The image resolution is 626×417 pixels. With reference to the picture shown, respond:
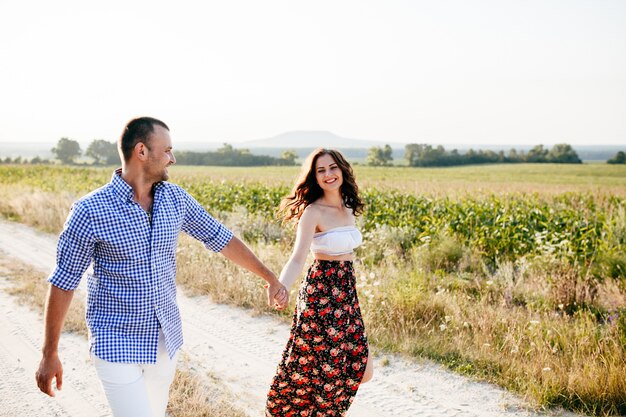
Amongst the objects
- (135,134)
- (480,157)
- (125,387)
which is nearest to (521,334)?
(125,387)

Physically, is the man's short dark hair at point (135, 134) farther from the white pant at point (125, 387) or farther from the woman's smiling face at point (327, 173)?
the woman's smiling face at point (327, 173)

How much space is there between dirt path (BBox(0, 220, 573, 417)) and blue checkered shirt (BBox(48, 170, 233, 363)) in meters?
2.09

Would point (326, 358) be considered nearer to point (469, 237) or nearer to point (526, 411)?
point (526, 411)

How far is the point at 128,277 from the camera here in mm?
2627

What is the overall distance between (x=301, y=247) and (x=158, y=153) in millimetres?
1282

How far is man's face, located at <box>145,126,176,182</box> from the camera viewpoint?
8.94 ft

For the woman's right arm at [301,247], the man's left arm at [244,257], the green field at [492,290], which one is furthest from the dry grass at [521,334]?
the man's left arm at [244,257]

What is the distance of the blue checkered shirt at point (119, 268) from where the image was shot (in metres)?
2.53

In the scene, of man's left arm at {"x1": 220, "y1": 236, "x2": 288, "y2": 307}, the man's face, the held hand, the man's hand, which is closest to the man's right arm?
the held hand

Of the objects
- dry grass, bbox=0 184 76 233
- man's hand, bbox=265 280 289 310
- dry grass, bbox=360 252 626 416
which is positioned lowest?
dry grass, bbox=360 252 626 416

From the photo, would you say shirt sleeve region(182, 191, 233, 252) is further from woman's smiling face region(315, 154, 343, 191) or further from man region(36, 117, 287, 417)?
woman's smiling face region(315, 154, 343, 191)

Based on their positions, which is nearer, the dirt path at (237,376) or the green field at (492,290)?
the dirt path at (237,376)

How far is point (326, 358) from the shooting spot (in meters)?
3.56

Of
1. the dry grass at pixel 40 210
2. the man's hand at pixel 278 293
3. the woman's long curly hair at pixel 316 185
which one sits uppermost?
the woman's long curly hair at pixel 316 185
